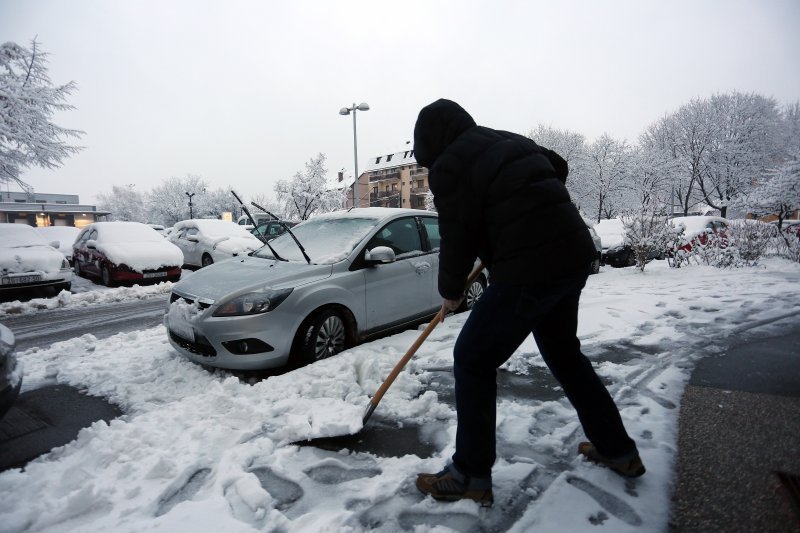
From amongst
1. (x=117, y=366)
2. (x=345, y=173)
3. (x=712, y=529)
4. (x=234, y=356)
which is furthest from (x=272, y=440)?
(x=345, y=173)

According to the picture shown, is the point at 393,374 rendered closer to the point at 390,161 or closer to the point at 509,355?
the point at 509,355

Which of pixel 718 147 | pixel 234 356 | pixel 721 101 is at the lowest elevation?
pixel 234 356

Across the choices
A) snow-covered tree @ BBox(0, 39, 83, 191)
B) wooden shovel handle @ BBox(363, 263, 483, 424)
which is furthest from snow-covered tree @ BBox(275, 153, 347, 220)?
wooden shovel handle @ BBox(363, 263, 483, 424)

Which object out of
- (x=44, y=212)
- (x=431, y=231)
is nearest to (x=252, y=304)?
(x=431, y=231)

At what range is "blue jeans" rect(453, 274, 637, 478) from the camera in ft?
5.95

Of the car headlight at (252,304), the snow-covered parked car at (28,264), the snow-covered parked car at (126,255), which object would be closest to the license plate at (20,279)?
the snow-covered parked car at (28,264)

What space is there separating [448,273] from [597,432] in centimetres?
106

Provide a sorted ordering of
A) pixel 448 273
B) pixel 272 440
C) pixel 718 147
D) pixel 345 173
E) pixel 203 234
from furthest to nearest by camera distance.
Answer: pixel 345 173 → pixel 718 147 → pixel 203 234 → pixel 272 440 → pixel 448 273

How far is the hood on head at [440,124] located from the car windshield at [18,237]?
9.98 meters

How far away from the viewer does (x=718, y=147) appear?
106ft

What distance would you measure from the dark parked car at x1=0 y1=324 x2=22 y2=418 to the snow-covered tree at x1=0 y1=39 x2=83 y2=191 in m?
14.5

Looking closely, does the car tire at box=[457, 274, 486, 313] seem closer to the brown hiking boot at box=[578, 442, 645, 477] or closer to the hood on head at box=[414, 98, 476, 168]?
the brown hiking boot at box=[578, 442, 645, 477]

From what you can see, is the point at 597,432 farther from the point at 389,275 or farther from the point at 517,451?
the point at 389,275

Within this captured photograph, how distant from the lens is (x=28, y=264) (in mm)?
8031
